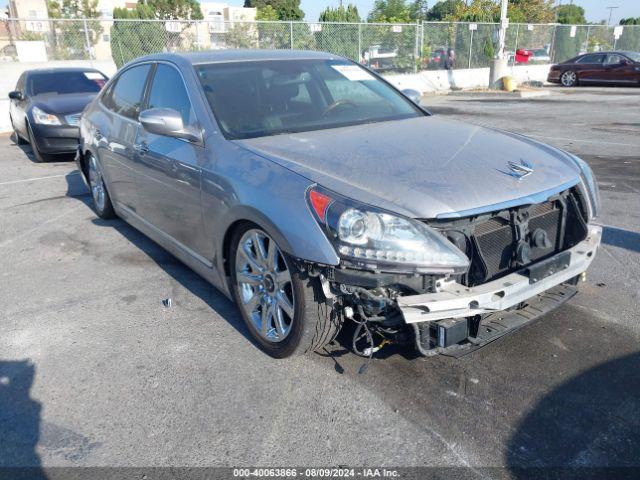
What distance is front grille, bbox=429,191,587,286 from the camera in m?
2.86

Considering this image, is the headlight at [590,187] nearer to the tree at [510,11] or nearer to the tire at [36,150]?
the tire at [36,150]

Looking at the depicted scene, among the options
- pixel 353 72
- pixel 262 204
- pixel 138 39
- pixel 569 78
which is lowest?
pixel 569 78

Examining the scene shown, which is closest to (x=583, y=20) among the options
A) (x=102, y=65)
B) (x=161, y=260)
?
(x=102, y=65)

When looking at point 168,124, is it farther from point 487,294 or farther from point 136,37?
point 136,37

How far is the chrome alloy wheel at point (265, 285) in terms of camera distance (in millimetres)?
3171

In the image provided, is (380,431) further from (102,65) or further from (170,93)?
(102,65)

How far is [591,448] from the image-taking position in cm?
256

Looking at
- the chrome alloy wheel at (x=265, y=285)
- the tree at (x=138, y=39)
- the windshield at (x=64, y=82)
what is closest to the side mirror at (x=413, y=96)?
the chrome alloy wheel at (x=265, y=285)

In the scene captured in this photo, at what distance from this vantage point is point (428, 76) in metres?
23.3

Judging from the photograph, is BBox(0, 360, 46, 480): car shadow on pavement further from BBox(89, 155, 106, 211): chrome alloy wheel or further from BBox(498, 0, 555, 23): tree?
BBox(498, 0, 555, 23): tree

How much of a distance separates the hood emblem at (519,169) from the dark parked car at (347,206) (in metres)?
0.01

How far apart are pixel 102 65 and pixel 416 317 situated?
20084 mm

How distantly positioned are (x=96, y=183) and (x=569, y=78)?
23.0 meters

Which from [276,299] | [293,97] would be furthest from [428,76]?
[276,299]
